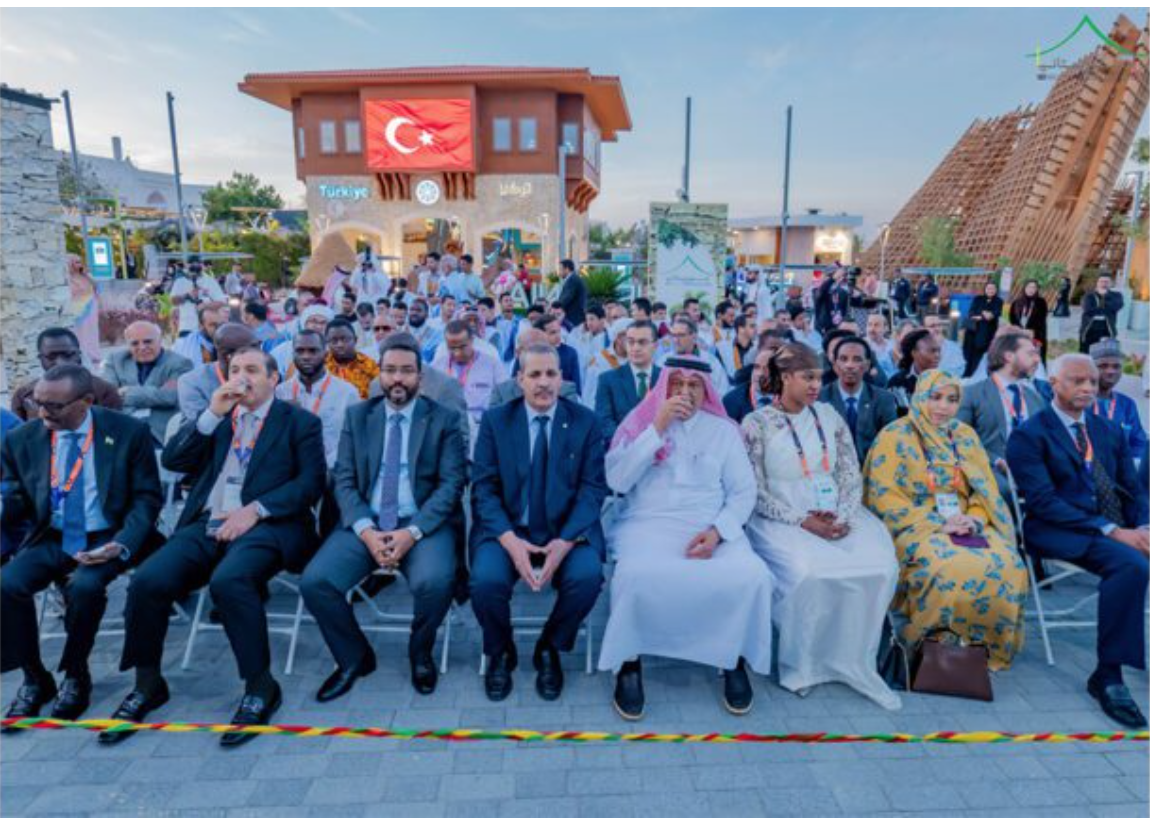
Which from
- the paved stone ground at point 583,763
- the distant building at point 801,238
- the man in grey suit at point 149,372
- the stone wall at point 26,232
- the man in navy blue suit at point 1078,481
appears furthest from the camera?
the distant building at point 801,238

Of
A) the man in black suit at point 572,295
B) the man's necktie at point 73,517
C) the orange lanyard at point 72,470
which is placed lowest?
the man's necktie at point 73,517

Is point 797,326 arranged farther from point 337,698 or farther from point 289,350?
point 337,698

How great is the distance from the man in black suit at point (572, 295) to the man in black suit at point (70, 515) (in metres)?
7.55

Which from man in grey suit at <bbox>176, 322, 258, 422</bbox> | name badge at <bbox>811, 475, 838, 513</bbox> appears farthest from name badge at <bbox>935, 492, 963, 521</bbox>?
man in grey suit at <bbox>176, 322, 258, 422</bbox>

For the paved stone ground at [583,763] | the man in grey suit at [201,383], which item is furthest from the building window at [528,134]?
the paved stone ground at [583,763]

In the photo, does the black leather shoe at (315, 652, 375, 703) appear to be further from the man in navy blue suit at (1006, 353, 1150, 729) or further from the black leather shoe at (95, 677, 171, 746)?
the man in navy blue suit at (1006, 353, 1150, 729)

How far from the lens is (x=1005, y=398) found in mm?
4688

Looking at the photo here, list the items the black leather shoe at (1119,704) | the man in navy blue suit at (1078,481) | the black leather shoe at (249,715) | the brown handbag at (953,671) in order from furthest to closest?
the man in navy blue suit at (1078,481) < the brown handbag at (953,671) < the black leather shoe at (1119,704) < the black leather shoe at (249,715)

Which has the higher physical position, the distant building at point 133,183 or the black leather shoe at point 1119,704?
the distant building at point 133,183

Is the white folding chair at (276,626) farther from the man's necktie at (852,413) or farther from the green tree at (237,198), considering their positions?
the green tree at (237,198)

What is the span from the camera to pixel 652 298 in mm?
10766

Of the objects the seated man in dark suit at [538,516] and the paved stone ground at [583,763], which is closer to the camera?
the paved stone ground at [583,763]

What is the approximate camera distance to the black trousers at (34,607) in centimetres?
317

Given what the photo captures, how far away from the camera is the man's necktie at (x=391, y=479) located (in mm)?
3693
